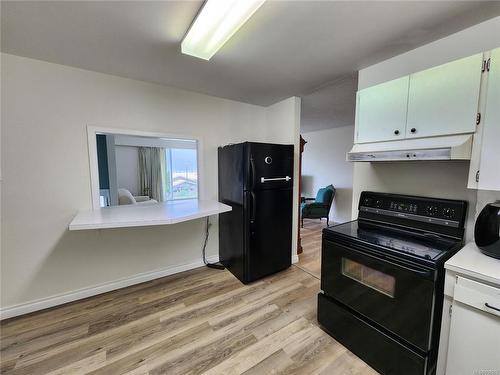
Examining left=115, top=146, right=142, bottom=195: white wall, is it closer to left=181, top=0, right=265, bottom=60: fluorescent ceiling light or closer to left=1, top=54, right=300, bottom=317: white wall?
left=1, top=54, right=300, bottom=317: white wall

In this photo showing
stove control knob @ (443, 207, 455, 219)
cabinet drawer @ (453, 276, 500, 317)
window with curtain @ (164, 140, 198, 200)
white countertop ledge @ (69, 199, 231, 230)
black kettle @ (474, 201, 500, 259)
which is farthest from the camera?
window with curtain @ (164, 140, 198, 200)

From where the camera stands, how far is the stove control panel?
1.49m

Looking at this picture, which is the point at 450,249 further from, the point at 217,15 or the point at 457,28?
the point at 217,15

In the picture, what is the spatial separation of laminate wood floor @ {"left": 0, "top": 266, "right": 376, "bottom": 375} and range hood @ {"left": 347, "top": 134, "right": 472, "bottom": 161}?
152 centimetres

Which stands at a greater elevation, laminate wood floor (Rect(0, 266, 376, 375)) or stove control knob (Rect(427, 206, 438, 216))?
stove control knob (Rect(427, 206, 438, 216))

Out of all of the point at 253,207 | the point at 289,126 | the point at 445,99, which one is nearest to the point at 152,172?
the point at 253,207

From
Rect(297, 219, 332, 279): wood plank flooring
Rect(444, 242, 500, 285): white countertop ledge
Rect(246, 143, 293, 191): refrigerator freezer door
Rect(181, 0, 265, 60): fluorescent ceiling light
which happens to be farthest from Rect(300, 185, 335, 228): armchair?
Rect(181, 0, 265, 60): fluorescent ceiling light

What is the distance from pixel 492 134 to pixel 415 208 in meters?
0.66

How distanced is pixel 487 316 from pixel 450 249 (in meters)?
0.41

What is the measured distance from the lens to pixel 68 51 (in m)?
1.81

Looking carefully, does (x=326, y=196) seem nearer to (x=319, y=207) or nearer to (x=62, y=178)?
(x=319, y=207)

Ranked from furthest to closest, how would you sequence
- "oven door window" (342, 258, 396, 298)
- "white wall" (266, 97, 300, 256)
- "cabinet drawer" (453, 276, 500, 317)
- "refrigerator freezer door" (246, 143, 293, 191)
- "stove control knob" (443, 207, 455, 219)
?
"white wall" (266, 97, 300, 256) < "refrigerator freezer door" (246, 143, 293, 191) < "stove control knob" (443, 207, 455, 219) < "oven door window" (342, 258, 396, 298) < "cabinet drawer" (453, 276, 500, 317)

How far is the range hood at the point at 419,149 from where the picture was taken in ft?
4.25

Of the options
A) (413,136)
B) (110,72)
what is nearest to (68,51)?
(110,72)
